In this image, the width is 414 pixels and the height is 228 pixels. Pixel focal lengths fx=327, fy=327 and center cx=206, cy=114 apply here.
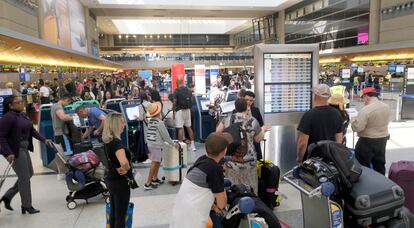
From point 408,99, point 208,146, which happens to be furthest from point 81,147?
point 408,99

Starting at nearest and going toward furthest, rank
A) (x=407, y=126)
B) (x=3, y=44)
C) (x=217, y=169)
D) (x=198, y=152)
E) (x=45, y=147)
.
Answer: (x=217, y=169) → (x=45, y=147) → (x=198, y=152) → (x=3, y=44) → (x=407, y=126)

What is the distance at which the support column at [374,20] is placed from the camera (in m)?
24.6

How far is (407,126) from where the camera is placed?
973cm

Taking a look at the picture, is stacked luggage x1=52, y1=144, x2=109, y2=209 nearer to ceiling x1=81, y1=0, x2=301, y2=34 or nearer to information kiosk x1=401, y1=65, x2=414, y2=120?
information kiosk x1=401, y1=65, x2=414, y2=120

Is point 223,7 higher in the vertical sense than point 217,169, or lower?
higher

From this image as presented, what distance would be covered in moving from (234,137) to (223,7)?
84.0 ft

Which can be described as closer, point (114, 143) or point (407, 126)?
point (114, 143)

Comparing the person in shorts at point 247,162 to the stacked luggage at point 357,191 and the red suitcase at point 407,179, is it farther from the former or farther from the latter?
the red suitcase at point 407,179

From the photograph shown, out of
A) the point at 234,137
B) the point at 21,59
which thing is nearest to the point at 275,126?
the point at 234,137

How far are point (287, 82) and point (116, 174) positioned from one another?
3.14m

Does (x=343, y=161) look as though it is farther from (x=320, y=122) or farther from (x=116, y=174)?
(x=116, y=174)

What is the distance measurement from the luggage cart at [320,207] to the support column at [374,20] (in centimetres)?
2609

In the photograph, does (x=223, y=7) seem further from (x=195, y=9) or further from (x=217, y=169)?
(x=217, y=169)

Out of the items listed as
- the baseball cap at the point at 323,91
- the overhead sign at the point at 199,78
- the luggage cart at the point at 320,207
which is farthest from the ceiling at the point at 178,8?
the luggage cart at the point at 320,207
